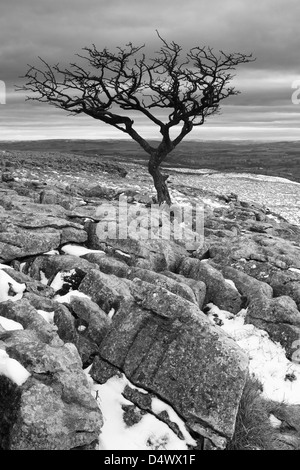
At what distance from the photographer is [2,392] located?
19.2ft

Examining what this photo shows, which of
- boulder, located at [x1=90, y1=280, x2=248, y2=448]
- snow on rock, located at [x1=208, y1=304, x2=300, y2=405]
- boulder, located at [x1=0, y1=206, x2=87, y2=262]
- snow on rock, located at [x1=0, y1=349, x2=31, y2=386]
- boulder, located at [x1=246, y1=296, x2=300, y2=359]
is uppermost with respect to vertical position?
boulder, located at [x1=0, y1=206, x2=87, y2=262]

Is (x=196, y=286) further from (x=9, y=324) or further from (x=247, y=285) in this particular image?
(x=9, y=324)

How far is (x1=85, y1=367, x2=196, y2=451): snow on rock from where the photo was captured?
6.48m

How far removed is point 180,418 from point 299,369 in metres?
4.99

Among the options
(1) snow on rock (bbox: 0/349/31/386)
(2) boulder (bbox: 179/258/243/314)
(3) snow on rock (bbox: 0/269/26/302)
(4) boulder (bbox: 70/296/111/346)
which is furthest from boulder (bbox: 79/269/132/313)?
(2) boulder (bbox: 179/258/243/314)

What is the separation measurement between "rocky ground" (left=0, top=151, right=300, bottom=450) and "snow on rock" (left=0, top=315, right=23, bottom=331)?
2 centimetres

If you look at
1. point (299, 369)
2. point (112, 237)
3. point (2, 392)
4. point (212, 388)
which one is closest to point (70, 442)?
point (2, 392)

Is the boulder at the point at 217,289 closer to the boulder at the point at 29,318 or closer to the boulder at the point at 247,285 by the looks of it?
the boulder at the point at 247,285

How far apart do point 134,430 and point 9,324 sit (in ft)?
9.66

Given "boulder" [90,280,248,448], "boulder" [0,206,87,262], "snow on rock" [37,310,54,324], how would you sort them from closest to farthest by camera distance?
1. "boulder" [90,280,248,448]
2. "snow on rock" [37,310,54,324]
3. "boulder" [0,206,87,262]

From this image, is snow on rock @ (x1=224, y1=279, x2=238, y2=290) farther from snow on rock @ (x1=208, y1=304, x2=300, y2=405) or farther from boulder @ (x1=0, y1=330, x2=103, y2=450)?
boulder @ (x1=0, y1=330, x2=103, y2=450)

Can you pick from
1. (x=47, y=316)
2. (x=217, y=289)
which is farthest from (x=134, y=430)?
(x=217, y=289)

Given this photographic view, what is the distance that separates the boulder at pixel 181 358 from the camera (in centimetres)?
670

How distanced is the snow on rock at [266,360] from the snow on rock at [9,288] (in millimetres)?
5535
